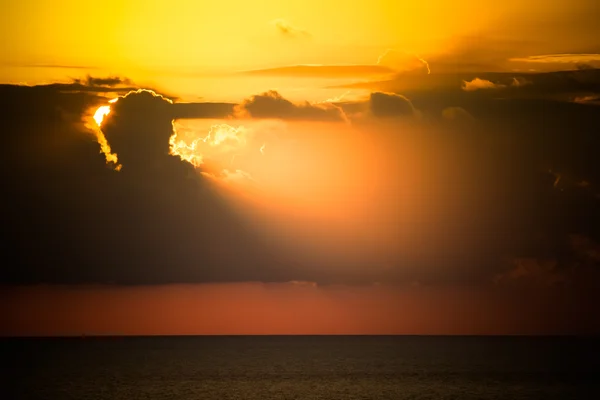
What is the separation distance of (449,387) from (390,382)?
17.2ft

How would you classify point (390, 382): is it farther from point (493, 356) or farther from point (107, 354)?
point (107, 354)

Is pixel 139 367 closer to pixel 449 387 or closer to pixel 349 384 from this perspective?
pixel 349 384

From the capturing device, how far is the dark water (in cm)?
5266

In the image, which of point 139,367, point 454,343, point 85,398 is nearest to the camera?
point 85,398

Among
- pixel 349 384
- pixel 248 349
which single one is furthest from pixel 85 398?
pixel 248 349

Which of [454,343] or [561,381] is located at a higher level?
[454,343]

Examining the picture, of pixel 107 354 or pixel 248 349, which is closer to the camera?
pixel 107 354

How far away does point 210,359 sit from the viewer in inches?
3159

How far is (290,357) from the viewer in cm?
8269

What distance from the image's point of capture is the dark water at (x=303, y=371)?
52.7 meters

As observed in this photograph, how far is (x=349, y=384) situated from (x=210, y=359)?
84.5ft

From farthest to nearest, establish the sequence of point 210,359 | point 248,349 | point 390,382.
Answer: point 248,349
point 210,359
point 390,382

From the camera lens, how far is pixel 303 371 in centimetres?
6675

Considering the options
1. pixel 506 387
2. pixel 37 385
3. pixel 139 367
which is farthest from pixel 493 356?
pixel 37 385
